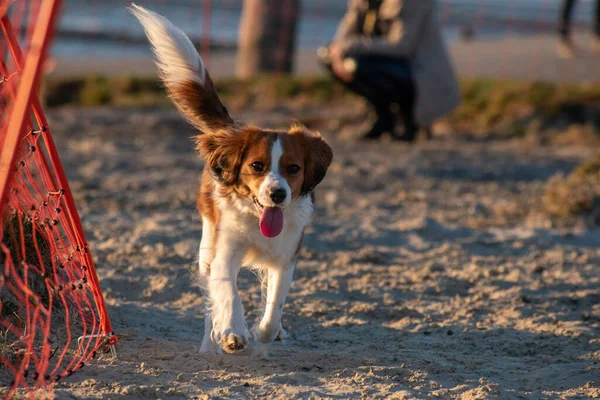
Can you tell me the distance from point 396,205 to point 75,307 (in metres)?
3.70

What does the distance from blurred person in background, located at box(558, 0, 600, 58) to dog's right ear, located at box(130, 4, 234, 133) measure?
1097 cm

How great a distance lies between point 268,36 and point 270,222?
9.32 m

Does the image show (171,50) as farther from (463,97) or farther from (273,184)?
(463,97)

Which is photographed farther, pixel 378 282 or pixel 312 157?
pixel 378 282

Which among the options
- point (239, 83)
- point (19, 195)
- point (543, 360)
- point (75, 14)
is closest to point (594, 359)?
point (543, 360)

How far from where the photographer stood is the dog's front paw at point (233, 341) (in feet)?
12.7

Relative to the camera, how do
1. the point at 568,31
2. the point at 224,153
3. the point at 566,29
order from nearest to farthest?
the point at 224,153 < the point at 566,29 < the point at 568,31

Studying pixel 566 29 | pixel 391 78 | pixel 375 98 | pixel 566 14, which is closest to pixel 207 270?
pixel 391 78

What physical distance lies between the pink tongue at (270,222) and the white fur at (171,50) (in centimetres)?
87

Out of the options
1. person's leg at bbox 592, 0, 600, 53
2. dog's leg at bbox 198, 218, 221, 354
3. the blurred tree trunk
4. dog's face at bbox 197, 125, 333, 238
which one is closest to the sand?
dog's leg at bbox 198, 218, 221, 354

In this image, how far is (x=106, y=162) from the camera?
8453 millimetres

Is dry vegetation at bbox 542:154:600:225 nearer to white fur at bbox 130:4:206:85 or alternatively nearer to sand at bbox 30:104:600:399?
sand at bbox 30:104:600:399

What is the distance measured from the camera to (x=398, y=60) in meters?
9.20

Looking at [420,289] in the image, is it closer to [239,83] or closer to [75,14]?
[239,83]
